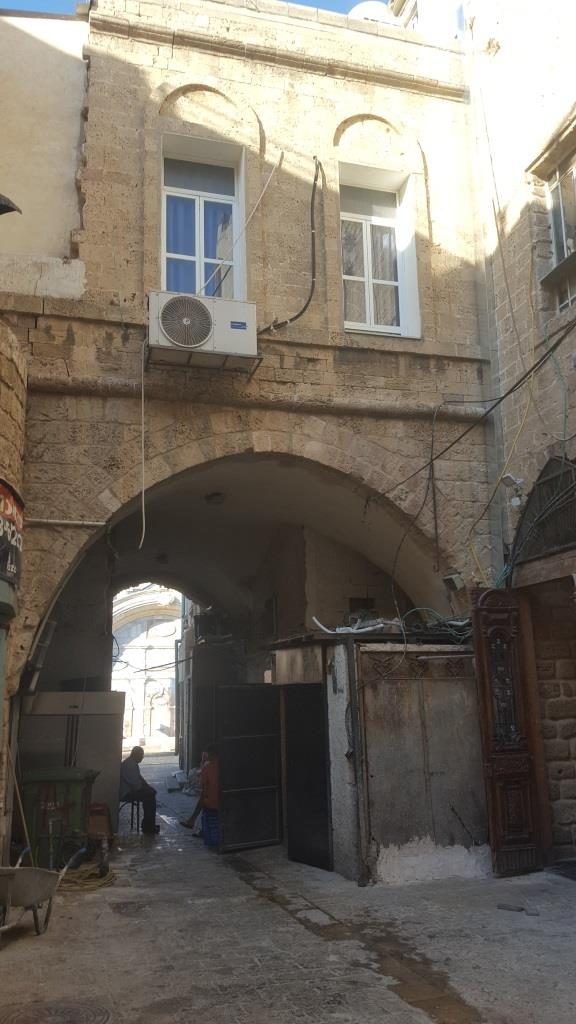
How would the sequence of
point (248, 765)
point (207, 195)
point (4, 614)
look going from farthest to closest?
point (207, 195), point (248, 765), point (4, 614)

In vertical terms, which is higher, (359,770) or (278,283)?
(278,283)

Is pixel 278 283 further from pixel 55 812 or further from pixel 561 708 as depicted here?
pixel 55 812

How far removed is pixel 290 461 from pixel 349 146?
366 centimetres

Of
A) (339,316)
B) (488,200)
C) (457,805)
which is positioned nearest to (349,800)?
(457,805)

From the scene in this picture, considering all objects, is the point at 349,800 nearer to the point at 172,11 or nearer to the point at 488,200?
the point at 488,200

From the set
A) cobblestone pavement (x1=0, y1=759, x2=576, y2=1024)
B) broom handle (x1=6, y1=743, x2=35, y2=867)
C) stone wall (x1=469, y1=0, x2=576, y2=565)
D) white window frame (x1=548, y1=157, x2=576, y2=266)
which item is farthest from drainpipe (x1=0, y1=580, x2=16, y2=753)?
white window frame (x1=548, y1=157, x2=576, y2=266)

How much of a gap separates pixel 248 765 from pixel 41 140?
22.2 feet

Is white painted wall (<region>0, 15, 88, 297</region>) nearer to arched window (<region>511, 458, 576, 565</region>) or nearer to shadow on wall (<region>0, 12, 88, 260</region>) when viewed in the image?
shadow on wall (<region>0, 12, 88, 260</region>)

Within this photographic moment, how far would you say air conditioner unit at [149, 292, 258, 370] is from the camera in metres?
7.55

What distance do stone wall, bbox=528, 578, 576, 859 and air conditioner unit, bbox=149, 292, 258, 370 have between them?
140 inches

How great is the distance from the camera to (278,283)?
8625 mm

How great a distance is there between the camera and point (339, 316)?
344 inches

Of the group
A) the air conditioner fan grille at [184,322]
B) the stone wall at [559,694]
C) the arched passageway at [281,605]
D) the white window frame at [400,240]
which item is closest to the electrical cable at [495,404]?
the arched passageway at [281,605]

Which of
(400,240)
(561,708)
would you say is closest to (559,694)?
(561,708)
